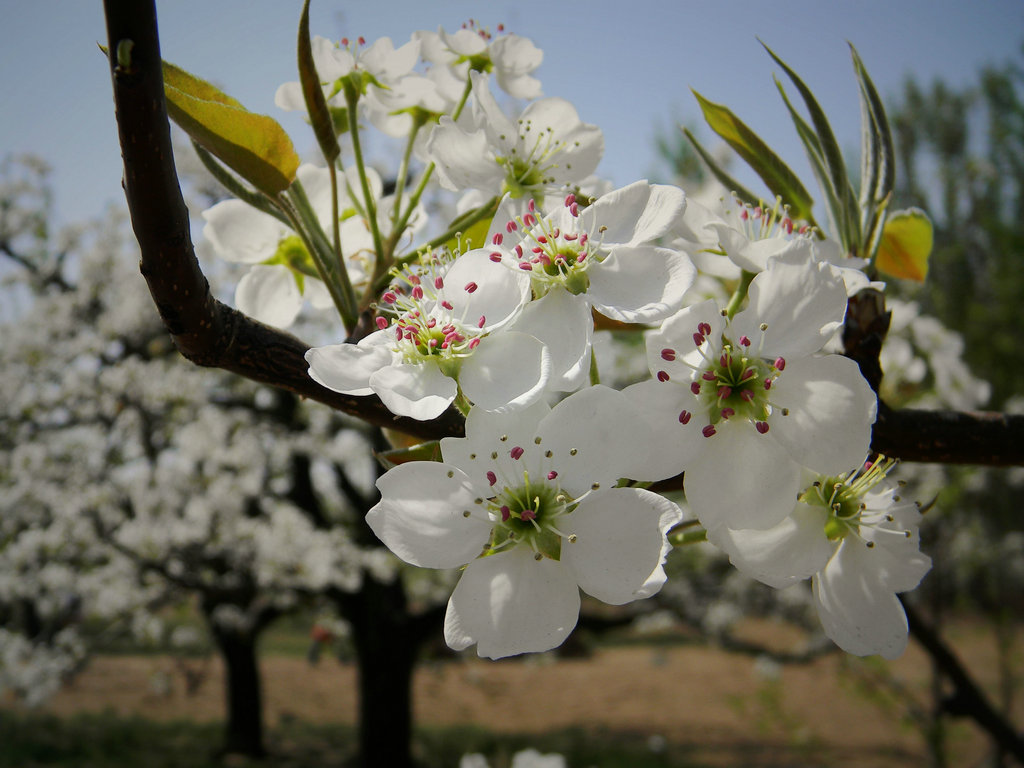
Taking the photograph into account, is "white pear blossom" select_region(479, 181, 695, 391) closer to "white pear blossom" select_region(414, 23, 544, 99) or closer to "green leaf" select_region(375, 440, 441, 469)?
"green leaf" select_region(375, 440, 441, 469)

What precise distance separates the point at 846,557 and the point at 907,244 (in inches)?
16.7

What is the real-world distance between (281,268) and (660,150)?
7.70 m

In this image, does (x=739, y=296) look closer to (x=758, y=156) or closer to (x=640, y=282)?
(x=640, y=282)

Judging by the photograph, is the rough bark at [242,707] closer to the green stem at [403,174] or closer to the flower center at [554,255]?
the green stem at [403,174]

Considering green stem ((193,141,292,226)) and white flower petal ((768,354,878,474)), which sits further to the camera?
green stem ((193,141,292,226))

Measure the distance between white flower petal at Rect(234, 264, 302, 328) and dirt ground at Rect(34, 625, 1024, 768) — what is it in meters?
7.21

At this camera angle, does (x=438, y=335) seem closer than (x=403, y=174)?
Yes

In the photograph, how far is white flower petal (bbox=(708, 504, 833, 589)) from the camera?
1.54 feet

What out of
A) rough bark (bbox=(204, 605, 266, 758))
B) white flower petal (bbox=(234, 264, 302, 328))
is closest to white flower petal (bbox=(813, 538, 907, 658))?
white flower petal (bbox=(234, 264, 302, 328))

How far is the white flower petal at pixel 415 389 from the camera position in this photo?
18.1 inches

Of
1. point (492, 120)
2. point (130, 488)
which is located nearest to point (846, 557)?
point (492, 120)

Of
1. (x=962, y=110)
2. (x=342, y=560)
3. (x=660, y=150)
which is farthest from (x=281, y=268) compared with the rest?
(x=962, y=110)

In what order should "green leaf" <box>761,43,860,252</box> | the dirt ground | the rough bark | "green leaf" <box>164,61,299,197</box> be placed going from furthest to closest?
the dirt ground < the rough bark < "green leaf" <box>761,43,860,252</box> < "green leaf" <box>164,61,299,197</box>

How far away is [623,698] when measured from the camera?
1134 cm
